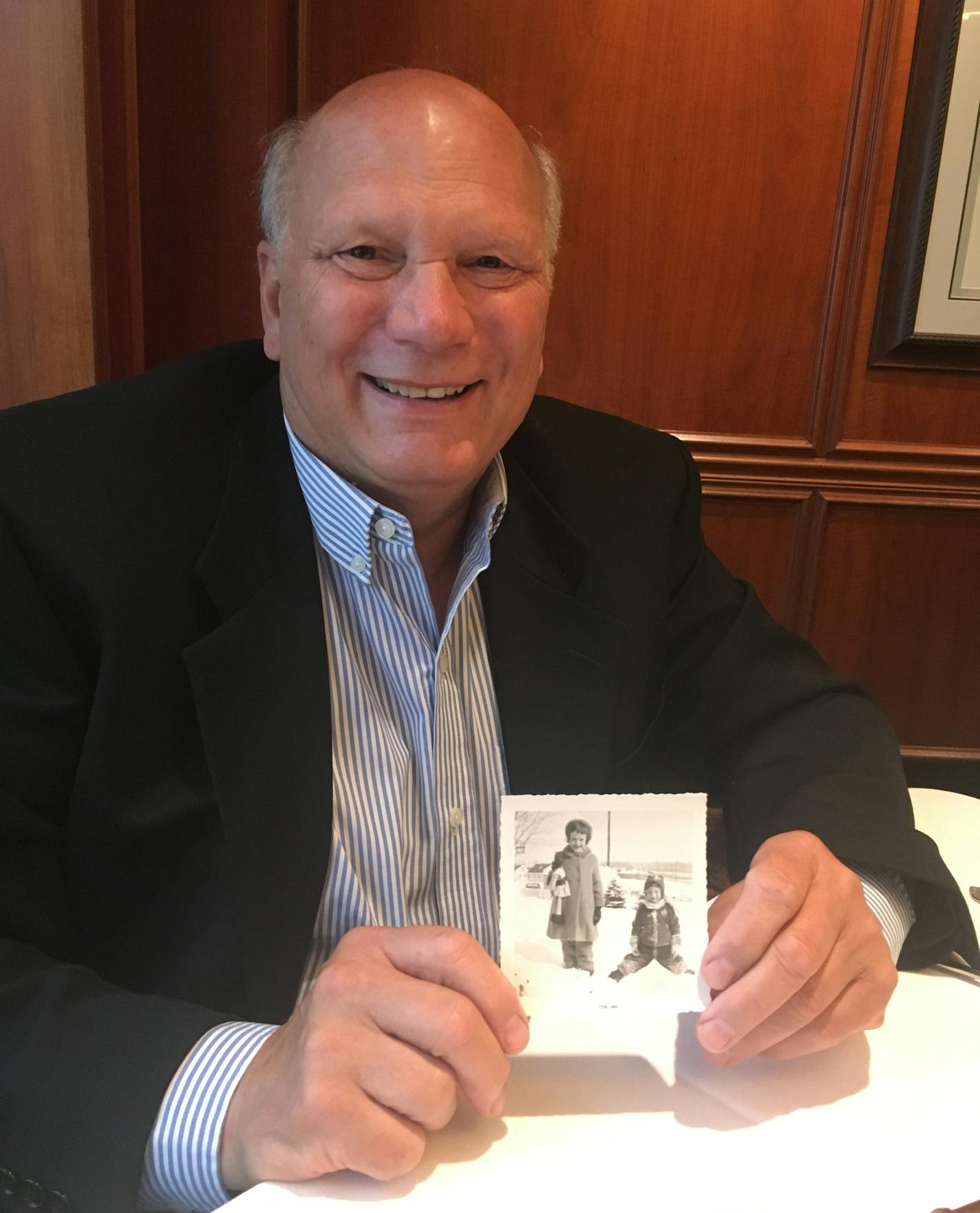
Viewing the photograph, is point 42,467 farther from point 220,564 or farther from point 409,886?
point 409,886

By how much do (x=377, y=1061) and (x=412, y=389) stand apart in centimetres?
78

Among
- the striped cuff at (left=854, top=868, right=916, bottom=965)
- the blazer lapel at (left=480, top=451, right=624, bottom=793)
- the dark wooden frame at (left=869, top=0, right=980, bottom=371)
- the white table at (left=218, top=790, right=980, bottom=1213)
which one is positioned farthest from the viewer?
the dark wooden frame at (left=869, top=0, right=980, bottom=371)

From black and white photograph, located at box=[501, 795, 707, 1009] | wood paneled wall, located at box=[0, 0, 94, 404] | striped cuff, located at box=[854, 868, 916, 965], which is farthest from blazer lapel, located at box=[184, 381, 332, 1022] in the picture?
wood paneled wall, located at box=[0, 0, 94, 404]

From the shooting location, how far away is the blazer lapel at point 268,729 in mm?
1010

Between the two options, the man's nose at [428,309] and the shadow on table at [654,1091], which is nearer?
the shadow on table at [654,1091]

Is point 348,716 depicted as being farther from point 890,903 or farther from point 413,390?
point 890,903

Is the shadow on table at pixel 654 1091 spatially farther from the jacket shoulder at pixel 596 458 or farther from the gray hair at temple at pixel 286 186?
the gray hair at temple at pixel 286 186

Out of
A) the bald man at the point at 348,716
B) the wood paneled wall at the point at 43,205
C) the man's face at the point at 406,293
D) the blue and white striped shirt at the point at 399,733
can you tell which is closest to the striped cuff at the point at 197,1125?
the bald man at the point at 348,716

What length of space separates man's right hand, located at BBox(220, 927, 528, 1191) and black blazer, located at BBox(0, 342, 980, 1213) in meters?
0.10

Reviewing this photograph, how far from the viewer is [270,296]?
129cm

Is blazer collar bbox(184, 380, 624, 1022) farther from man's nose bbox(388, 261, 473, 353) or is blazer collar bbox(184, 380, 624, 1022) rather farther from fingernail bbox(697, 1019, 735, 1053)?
fingernail bbox(697, 1019, 735, 1053)

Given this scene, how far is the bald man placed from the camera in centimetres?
73

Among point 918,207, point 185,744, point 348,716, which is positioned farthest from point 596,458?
point 918,207

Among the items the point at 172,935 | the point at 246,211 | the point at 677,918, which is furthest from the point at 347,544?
the point at 246,211
